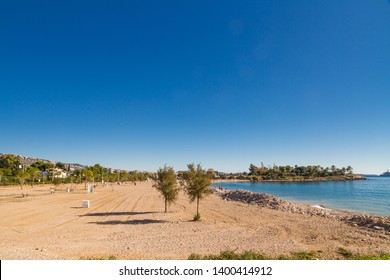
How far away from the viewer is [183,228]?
21.1 m

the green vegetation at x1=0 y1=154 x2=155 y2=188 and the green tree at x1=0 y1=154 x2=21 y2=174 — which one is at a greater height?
the green tree at x1=0 y1=154 x2=21 y2=174

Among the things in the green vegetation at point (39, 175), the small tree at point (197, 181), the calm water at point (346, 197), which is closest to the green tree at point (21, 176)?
the green vegetation at point (39, 175)

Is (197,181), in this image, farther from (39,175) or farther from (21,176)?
(39,175)

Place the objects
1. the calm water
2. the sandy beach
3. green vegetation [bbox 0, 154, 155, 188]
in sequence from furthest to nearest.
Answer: green vegetation [bbox 0, 154, 155, 188]
the calm water
the sandy beach

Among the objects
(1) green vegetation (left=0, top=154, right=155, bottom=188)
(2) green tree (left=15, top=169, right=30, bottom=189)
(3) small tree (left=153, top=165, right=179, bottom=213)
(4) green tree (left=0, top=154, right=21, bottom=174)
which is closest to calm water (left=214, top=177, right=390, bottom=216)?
(3) small tree (left=153, top=165, right=179, bottom=213)

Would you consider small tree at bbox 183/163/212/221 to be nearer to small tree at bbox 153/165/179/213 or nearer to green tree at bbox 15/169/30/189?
small tree at bbox 153/165/179/213

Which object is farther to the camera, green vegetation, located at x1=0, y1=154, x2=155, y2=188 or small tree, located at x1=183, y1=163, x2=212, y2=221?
green vegetation, located at x1=0, y1=154, x2=155, y2=188

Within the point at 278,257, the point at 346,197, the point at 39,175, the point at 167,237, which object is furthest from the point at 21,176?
the point at 346,197

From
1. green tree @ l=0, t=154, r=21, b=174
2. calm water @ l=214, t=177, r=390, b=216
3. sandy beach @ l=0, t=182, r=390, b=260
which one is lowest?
calm water @ l=214, t=177, r=390, b=216

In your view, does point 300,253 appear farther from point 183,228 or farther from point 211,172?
point 211,172

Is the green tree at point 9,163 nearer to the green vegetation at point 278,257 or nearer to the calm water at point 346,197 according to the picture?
the calm water at point 346,197

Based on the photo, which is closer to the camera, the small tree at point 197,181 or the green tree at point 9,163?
the small tree at point 197,181

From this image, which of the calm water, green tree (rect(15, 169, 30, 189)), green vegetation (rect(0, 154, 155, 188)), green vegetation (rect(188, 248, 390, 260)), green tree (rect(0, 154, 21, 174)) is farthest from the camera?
green tree (rect(0, 154, 21, 174))
